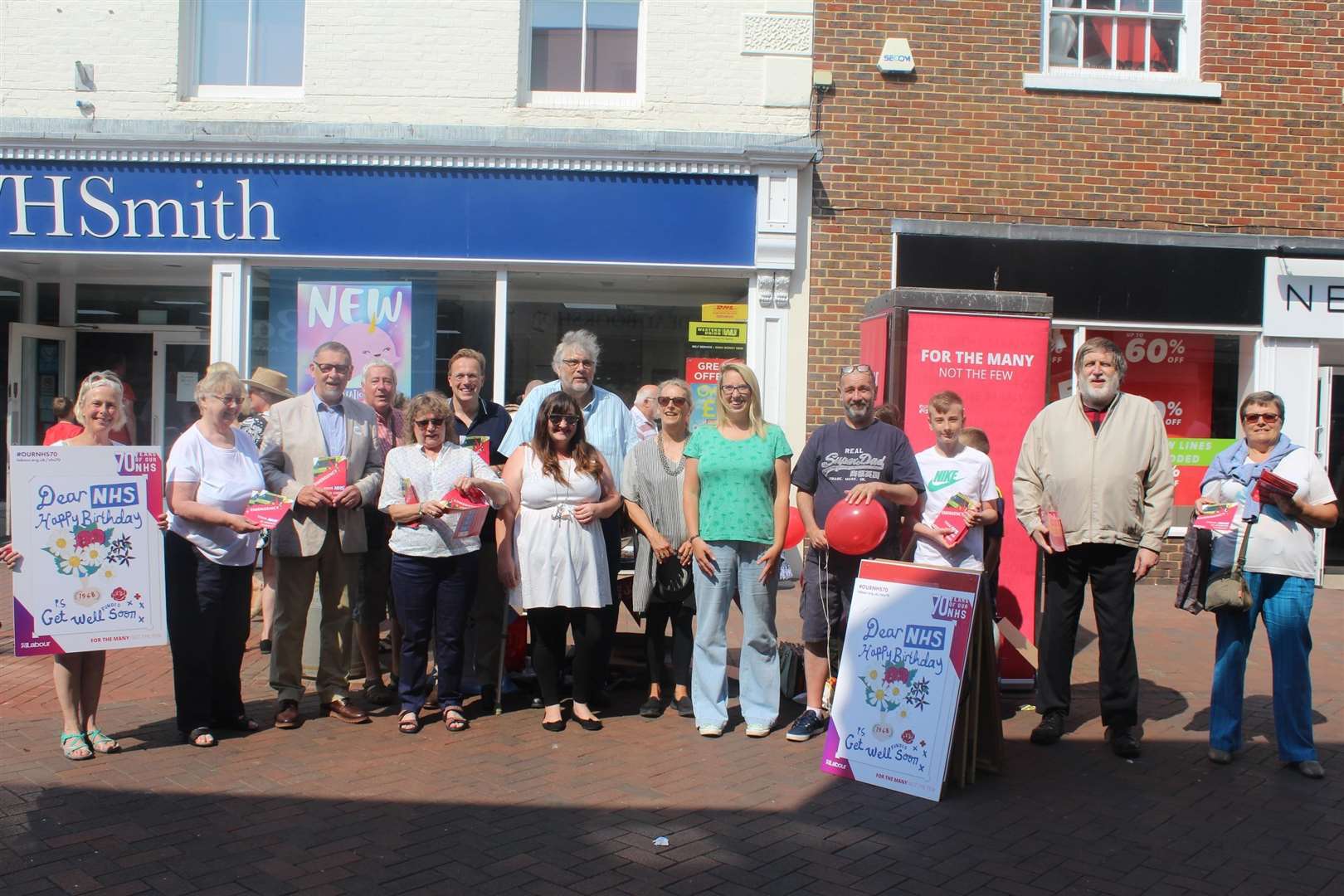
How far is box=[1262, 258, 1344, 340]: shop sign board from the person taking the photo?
34.0 feet

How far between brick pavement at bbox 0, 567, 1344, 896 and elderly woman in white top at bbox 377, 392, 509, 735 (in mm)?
362

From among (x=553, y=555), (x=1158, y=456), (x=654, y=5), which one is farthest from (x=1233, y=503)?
(x=654, y=5)

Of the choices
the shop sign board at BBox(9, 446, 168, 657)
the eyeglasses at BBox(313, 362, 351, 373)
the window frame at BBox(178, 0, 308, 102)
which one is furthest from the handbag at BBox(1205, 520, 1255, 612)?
the window frame at BBox(178, 0, 308, 102)

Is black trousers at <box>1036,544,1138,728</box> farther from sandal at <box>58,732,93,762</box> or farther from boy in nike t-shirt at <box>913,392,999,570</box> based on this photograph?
sandal at <box>58,732,93,762</box>

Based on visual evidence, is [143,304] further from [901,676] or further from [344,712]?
[901,676]

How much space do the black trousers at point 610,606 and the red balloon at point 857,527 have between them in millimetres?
1229

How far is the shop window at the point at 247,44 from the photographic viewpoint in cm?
1038

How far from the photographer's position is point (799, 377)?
1020 cm

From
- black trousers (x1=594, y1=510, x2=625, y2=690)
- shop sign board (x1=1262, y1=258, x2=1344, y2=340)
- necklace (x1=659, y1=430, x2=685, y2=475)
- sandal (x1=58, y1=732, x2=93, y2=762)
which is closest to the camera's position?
sandal (x1=58, y1=732, x2=93, y2=762)

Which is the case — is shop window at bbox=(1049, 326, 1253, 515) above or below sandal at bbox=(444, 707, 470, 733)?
above

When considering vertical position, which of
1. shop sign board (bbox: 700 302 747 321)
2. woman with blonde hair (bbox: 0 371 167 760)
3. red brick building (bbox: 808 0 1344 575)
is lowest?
woman with blonde hair (bbox: 0 371 167 760)

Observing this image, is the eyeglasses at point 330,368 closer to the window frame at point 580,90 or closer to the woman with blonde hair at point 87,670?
the woman with blonde hair at point 87,670

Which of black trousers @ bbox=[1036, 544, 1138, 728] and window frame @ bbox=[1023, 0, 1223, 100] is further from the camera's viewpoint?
window frame @ bbox=[1023, 0, 1223, 100]

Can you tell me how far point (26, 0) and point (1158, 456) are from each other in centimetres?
1033
